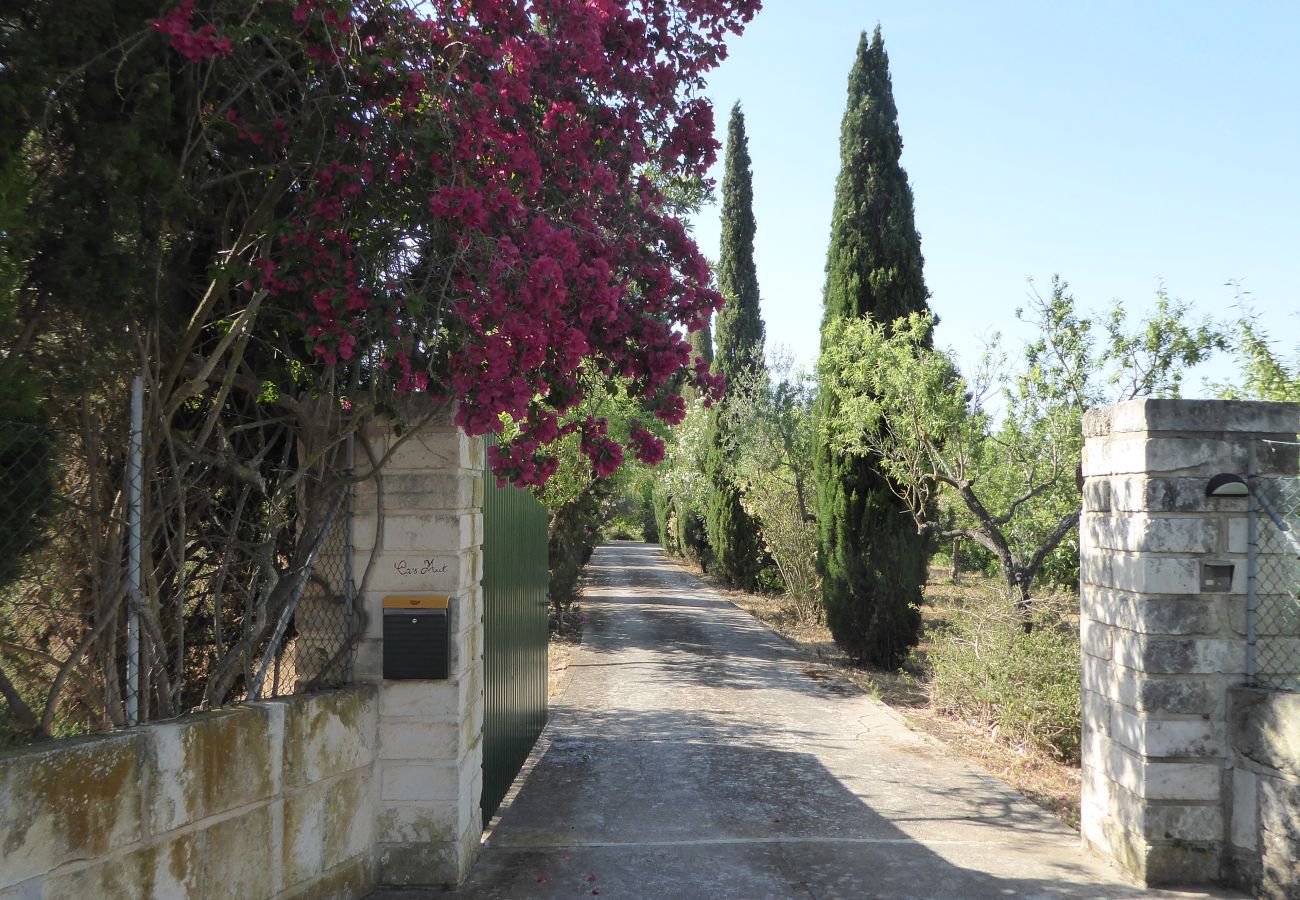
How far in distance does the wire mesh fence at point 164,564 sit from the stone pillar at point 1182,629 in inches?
163

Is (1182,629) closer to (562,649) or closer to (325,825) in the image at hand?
(325,825)

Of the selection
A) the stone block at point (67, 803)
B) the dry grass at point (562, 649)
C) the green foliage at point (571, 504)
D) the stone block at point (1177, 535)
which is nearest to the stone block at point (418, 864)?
the stone block at point (67, 803)

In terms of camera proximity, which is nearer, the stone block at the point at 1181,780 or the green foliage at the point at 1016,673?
the stone block at the point at 1181,780

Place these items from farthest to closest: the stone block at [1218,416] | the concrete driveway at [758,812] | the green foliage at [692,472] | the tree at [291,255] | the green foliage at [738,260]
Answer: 1. the green foliage at [692,472]
2. the green foliage at [738,260]
3. the concrete driveway at [758,812]
4. the stone block at [1218,416]
5. the tree at [291,255]

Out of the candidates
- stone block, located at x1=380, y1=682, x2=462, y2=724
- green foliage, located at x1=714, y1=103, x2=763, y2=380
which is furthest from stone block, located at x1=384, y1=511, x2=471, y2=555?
green foliage, located at x1=714, y1=103, x2=763, y2=380

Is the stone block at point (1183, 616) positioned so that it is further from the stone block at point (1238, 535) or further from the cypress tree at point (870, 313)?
the cypress tree at point (870, 313)

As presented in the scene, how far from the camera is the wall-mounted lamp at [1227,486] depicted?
494cm

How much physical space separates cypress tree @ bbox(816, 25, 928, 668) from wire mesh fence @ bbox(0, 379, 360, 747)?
29.0 ft

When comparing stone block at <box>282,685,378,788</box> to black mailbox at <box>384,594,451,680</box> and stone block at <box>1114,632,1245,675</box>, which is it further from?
stone block at <box>1114,632,1245,675</box>

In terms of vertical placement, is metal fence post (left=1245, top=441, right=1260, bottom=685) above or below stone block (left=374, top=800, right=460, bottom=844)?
above

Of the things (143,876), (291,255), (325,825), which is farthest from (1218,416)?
(143,876)

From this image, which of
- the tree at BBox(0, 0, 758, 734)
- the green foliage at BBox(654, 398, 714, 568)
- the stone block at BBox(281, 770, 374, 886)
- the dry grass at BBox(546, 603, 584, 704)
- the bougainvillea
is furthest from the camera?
the green foliage at BBox(654, 398, 714, 568)

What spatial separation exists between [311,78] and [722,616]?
629 inches

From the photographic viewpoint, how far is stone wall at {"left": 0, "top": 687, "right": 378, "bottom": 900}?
2.87 meters
